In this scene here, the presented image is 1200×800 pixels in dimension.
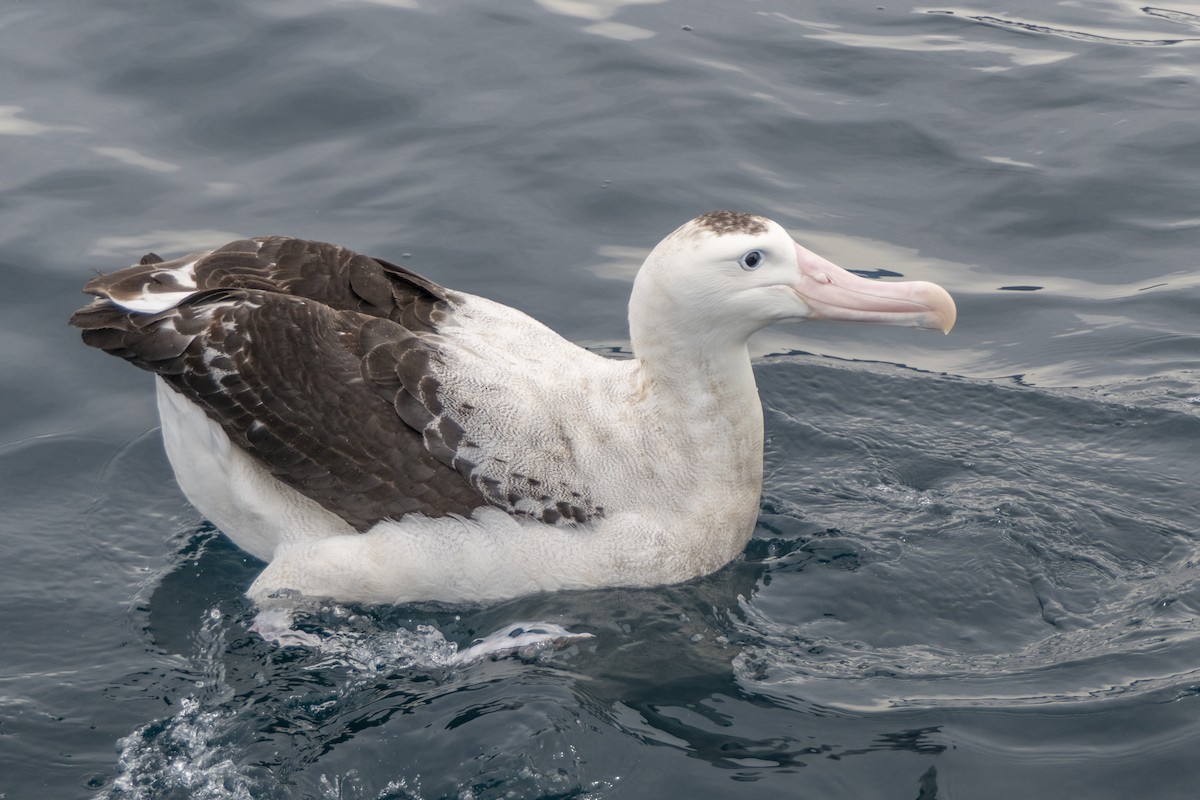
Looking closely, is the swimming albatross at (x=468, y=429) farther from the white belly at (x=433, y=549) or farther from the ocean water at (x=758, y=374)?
the ocean water at (x=758, y=374)

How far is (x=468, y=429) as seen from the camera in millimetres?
6656

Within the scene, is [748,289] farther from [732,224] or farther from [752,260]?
[732,224]

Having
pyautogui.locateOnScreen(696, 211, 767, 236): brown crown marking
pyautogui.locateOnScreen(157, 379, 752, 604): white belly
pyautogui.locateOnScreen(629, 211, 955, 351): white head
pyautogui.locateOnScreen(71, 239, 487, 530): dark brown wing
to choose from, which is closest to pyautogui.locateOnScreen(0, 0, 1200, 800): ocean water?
pyautogui.locateOnScreen(157, 379, 752, 604): white belly

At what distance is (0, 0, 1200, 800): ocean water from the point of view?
18.9 feet

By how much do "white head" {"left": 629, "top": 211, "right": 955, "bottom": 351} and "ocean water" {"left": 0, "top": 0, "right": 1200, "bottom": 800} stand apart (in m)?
1.32

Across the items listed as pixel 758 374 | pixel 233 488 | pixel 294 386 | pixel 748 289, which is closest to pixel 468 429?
pixel 294 386

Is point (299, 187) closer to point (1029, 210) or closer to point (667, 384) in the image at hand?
point (667, 384)

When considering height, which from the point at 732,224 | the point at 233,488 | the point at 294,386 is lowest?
the point at 233,488

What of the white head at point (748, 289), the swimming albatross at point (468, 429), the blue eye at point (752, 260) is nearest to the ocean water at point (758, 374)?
the swimming albatross at point (468, 429)

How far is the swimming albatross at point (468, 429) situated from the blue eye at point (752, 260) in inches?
0.6

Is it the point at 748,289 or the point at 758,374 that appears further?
the point at 758,374

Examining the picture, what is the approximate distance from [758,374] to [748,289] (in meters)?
2.63

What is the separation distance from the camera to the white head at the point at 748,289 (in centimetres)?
636

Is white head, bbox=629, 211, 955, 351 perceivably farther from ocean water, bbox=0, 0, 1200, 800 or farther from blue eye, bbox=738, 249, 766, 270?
ocean water, bbox=0, 0, 1200, 800
